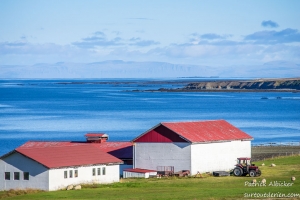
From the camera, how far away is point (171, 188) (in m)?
48.7

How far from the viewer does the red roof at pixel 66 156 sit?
5028 centimetres

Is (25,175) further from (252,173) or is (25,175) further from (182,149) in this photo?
(252,173)

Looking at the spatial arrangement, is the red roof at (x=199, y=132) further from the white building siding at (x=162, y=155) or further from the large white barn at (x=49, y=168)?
the large white barn at (x=49, y=168)

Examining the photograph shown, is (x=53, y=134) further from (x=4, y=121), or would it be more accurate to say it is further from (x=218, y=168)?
(x=218, y=168)

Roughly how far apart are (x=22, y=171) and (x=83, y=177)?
14.3 feet

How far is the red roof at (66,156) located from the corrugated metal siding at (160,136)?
18.6 ft

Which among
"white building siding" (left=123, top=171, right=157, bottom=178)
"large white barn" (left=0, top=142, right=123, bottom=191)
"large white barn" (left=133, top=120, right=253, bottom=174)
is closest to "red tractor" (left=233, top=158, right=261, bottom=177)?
"large white barn" (left=133, top=120, right=253, bottom=174)

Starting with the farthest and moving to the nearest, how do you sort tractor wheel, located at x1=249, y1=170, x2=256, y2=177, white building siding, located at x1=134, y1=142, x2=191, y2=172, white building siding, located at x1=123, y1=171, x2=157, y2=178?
1. white building siding, located at x1=134, y1=142, x2=191, y2=172
2. white building siding, located at x1=123, y1=171, x2=157, y2=178
3. tractor wheel, located at x1=249, y1=170, x2=256, y2=177

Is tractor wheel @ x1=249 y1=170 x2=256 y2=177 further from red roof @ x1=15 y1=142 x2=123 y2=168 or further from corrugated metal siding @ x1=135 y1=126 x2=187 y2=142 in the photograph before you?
red roof @ x1=15 y1=142 x2=123 y2=168

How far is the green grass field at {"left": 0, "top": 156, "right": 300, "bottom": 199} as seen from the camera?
43688 millimetres

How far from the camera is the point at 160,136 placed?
197 ft

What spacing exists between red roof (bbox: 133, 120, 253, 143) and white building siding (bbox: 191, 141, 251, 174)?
496mm

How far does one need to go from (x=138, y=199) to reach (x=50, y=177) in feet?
29.7

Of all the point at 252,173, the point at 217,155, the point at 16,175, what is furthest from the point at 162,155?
the point at 16,175
